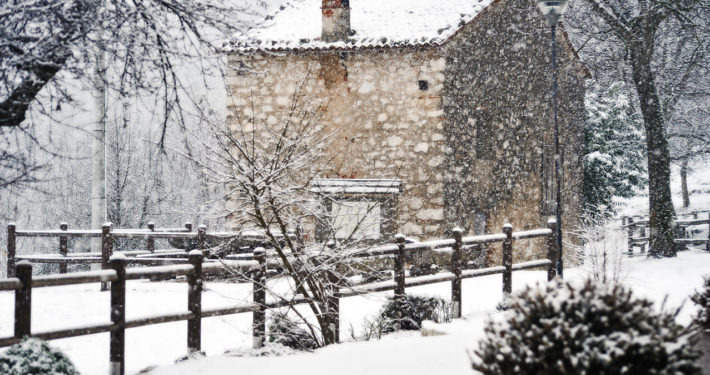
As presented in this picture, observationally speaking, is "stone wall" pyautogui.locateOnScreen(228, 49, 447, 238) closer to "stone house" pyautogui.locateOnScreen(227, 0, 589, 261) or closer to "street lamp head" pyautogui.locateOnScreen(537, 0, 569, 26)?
"stone house" pyautogui.locateOnScreen(227, 0, 589, 261)

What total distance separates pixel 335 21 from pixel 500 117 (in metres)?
4.72

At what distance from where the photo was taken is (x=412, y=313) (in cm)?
926

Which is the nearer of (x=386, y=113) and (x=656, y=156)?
(x=386, y=113)

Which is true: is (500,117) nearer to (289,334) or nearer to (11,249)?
(289,334)

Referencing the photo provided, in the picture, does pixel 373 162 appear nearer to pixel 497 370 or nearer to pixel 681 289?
pixel 681 289

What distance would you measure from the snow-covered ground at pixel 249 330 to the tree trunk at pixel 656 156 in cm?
58

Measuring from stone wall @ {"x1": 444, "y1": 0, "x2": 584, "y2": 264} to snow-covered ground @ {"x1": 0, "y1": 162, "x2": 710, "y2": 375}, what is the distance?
→ 2247mm

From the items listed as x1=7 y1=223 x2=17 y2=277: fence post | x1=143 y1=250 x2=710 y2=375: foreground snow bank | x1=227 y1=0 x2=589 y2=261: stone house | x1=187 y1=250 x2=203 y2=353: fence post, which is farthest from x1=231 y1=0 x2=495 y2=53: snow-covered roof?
x1=187 y1=250 x2=203 y2=353: fence post

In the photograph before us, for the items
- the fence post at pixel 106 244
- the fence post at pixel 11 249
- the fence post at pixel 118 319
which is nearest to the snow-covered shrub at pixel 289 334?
the fence post at pixel 118 319

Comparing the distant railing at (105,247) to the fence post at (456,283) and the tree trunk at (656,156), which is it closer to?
the fence post at (456,283)

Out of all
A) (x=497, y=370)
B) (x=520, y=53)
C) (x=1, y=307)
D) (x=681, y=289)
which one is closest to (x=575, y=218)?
(x=520, y=53)

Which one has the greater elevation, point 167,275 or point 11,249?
point 167,275

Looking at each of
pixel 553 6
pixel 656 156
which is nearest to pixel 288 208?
pixel 553 6

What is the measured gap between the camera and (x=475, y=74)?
17078mm
